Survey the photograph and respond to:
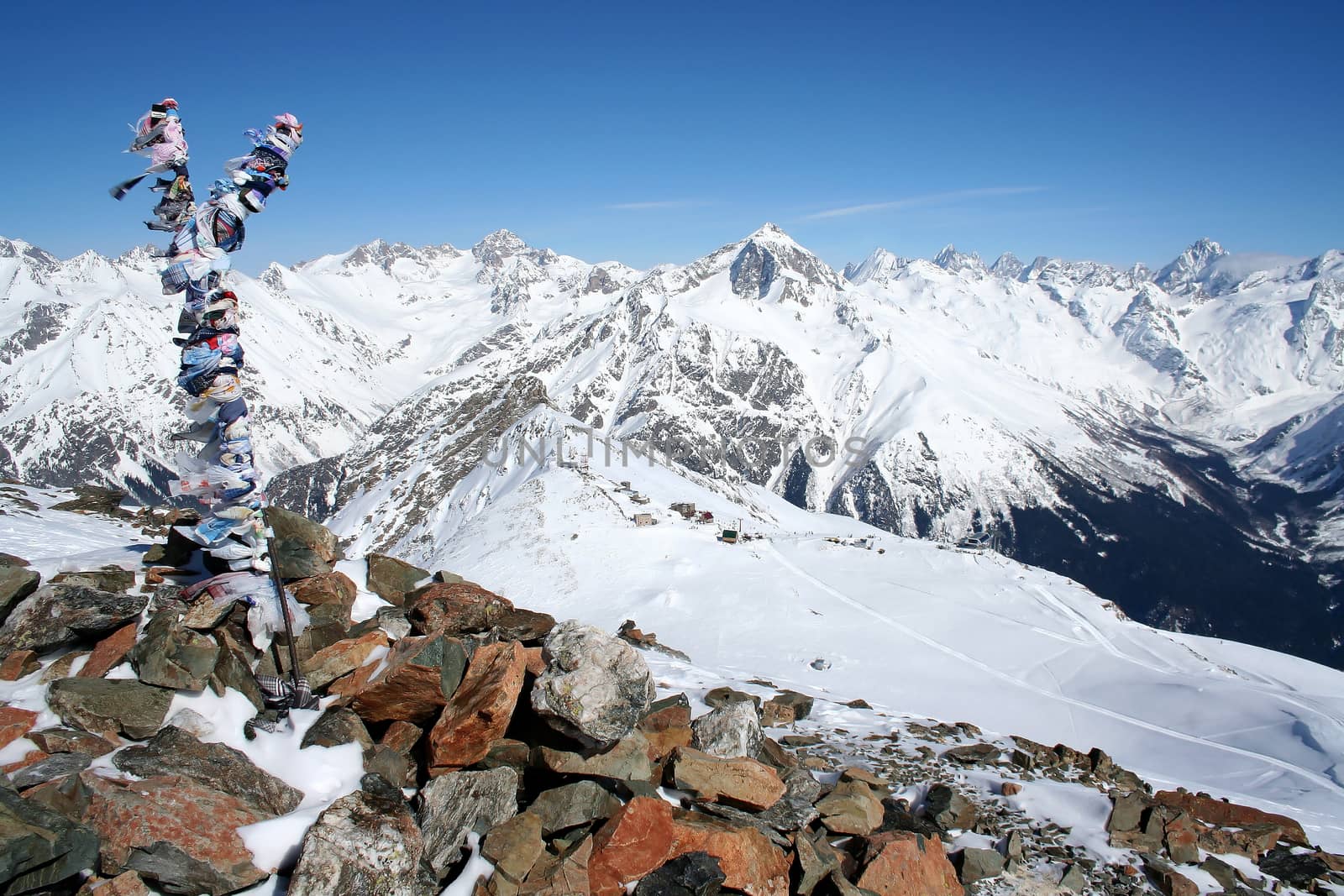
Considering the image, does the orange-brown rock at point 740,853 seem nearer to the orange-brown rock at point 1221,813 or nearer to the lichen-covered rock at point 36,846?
the lichen-covered rock at point 36,846

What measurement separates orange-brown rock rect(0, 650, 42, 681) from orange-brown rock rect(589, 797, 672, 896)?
26.4 ft

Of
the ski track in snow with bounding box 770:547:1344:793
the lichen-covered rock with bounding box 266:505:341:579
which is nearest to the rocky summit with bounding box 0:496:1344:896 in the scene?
the lichen-covered rock with bounding box 266:505:341:579

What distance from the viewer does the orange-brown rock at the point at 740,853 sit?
843 cm

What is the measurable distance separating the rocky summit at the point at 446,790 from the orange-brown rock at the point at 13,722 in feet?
0.09

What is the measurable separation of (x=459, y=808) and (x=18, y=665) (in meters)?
6.37

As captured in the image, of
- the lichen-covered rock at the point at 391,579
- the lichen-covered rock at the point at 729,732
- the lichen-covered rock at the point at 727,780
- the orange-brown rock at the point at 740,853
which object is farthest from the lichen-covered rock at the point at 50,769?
the lichen-covered rock at the point at 729,732

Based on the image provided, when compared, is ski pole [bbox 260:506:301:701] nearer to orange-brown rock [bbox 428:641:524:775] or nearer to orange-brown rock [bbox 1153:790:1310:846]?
orange-brown rock [bbox 428:641:524:775]

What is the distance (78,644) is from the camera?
9562 millimetres

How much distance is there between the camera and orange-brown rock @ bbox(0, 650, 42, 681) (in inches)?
347

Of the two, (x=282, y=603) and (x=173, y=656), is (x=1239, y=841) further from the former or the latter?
(x=173, y=656)


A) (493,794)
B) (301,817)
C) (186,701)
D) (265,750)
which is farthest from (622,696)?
(186,701)

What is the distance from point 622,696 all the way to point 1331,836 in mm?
23125

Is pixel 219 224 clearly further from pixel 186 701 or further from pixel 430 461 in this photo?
pixel 430 461

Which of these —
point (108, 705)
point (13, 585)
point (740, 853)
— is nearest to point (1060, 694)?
point (740, 853)
